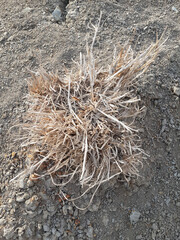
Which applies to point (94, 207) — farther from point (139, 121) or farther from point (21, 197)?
point (139, 121)

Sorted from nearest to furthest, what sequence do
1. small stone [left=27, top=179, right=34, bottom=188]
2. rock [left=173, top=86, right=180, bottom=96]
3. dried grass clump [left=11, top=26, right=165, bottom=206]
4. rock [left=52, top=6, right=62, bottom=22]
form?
1. dried grass clump [left=11, top=26, right=165, bottom=206]
2. small stone [left=27, top=179, right=34, bottom=188]
3. rock [left=173, top=86, right=180, bottom=96]
4. rock [left=52, top=6, right=62, bottom=22]

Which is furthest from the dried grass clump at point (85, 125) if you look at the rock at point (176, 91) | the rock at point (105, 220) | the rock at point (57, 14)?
the rock at point (57, 14)

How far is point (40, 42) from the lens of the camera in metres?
1.78

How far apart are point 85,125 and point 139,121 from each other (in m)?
0.42

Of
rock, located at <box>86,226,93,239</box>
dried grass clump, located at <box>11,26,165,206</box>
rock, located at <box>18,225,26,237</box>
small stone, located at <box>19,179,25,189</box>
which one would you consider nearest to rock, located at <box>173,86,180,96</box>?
dried grass clump, located at <box>11,26,165,206</box>

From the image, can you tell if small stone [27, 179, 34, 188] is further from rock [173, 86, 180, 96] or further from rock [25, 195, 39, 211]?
rock [173, 86, 180, 96]

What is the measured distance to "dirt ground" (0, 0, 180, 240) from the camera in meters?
1.38

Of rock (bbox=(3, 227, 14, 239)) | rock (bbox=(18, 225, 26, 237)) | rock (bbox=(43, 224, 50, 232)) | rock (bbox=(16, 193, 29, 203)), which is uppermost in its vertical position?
rock (bbox=(16, 193, 29, 203))

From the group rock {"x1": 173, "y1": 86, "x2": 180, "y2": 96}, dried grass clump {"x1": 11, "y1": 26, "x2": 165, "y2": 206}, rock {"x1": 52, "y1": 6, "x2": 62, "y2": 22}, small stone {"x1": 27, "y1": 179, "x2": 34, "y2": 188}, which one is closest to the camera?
dried grass clump {"x1": 11, "y1": 26, "x2": 165, "y2": 206}

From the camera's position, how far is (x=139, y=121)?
154cm

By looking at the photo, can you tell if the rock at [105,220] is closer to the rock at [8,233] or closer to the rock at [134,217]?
the rock at [134,217]

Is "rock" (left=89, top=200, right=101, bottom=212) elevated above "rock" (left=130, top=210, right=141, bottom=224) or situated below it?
above

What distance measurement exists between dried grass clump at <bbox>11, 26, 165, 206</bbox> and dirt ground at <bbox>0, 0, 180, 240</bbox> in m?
0.13

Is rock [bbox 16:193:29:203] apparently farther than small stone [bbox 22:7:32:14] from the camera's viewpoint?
No
